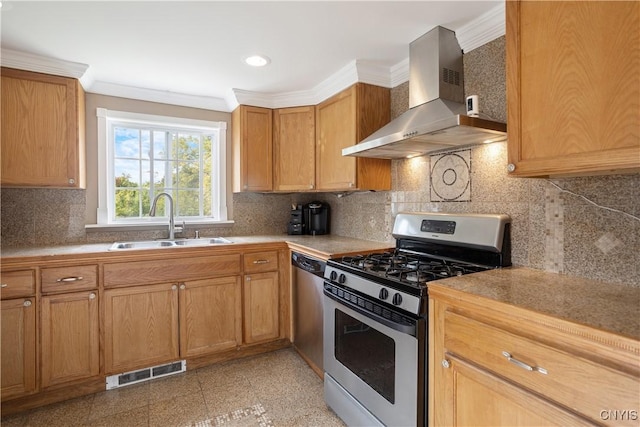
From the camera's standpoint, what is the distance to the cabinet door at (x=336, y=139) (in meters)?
2.42

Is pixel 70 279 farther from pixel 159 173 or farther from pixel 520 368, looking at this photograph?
pixel 520 368

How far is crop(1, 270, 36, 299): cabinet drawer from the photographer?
6.14 ft

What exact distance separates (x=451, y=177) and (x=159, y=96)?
2569 millimetres

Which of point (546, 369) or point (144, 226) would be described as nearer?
point (546, 369)

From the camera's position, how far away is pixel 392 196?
249 centimetres

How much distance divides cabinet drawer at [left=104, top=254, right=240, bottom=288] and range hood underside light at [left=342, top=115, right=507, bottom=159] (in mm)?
1279

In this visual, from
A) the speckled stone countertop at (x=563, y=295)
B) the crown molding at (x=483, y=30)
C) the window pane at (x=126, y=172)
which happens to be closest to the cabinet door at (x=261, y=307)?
the window pane at (x=126, y=172)

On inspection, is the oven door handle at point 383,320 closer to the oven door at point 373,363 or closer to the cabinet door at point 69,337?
the oven door at point 373,363

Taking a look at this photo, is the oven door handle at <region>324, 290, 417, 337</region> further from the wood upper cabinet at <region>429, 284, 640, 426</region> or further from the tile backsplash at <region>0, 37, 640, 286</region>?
the tile backsplash at <region>0, 37, 640, 286</region>

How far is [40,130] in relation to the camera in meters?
2.19

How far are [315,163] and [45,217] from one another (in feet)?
7.18

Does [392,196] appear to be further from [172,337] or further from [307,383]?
[172,337]

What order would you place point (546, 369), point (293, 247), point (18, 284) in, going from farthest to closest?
point (293, 247), point (18, 284), point (546, 369)

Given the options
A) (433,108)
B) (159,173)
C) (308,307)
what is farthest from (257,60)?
(308,307)
